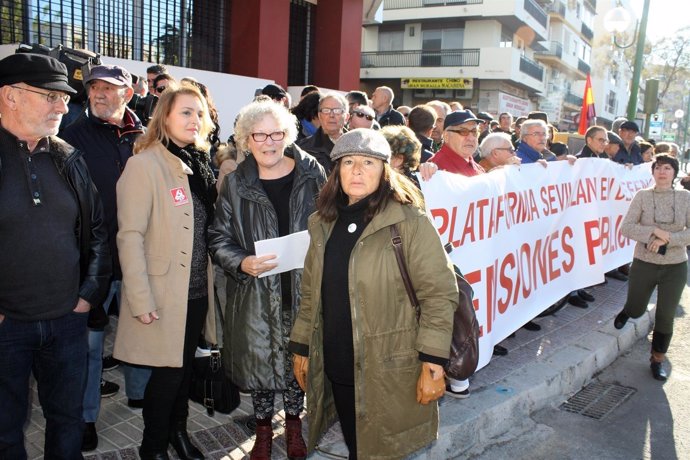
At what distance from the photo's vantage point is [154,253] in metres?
2.99

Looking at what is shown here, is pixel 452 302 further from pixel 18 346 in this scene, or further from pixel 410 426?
pixel 18 346

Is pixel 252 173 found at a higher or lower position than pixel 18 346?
higher

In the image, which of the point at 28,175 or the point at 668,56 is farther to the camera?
the point at 668,56

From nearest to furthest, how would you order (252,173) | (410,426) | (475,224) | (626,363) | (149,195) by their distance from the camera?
(410,426)
(149,195)
(252,173)
(475,224)
(626,363)

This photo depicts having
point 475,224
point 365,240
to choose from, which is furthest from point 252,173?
point 475,224

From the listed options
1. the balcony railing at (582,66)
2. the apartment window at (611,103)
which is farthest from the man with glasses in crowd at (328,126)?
the apartment window at (611,103)

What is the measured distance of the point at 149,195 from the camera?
2936 mm

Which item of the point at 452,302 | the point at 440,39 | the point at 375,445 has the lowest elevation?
the point at 375,445

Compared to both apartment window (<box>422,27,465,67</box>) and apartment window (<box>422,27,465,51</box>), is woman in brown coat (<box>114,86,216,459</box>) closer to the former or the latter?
apartment window (<box>422,27,465,67</box>)

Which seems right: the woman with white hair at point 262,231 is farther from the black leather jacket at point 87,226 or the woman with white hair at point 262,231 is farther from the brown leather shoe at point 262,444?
the black leather jacket at point 87,226

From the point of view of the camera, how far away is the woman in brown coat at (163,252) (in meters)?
2.92

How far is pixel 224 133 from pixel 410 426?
32.4 ft

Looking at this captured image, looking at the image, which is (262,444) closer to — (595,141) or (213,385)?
(213,385)

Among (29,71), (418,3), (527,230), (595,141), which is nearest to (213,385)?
(29,71)
